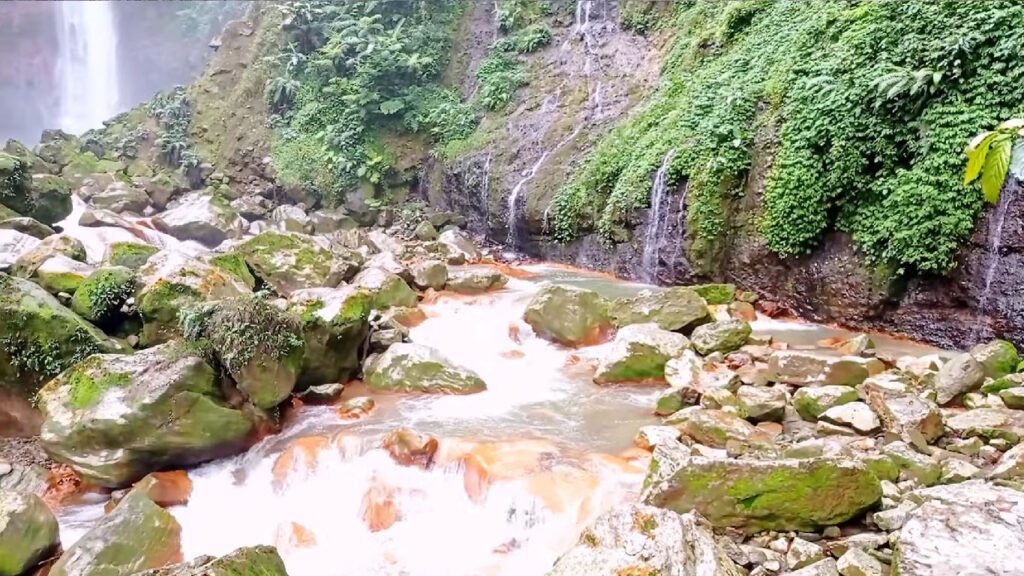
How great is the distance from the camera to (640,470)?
4.86m

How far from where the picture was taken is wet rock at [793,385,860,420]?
16.9 ft

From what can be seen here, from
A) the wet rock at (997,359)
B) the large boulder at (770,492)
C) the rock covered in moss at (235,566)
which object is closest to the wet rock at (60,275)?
the rock covered in moss at (235,566)

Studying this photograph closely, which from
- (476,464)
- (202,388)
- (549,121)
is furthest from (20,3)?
(476,464)

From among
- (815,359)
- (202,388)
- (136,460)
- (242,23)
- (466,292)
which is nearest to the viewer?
(136,460)

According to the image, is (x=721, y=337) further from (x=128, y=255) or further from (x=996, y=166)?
(x=128, y=255)

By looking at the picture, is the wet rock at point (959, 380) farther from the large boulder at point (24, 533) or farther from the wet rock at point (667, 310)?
the large boulder at point (24, 533)

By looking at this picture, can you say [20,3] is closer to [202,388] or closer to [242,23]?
[242,23]

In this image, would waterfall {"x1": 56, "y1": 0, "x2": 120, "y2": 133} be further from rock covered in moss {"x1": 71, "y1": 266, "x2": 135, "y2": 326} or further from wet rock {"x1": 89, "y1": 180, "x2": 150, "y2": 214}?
rock covered in moss {"x1": 71, "y1": 266, "x2": 135, "y2": 326}

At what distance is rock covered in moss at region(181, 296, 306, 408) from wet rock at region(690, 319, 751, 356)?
13.7ft

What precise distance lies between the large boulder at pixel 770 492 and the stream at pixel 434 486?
85 centimetres

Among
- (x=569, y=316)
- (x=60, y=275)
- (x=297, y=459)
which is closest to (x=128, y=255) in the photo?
(x=60, y=275)

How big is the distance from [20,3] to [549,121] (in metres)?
25.3

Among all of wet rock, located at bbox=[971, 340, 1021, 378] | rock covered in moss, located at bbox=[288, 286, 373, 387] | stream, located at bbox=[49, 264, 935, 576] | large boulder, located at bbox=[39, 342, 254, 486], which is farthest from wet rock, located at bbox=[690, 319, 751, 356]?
large boulder, located at bbox=[39, 342, 254, 486]

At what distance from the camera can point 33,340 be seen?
6016mm
